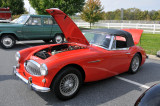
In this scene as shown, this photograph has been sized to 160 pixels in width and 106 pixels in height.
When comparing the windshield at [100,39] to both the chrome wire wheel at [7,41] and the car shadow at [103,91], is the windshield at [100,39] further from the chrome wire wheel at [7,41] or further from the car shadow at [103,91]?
the chrome wire wheel at [7,41]

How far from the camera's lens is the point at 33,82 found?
3139 millimetres

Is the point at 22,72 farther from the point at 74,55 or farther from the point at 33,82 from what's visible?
the point at 74,55

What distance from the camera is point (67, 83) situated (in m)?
3.22

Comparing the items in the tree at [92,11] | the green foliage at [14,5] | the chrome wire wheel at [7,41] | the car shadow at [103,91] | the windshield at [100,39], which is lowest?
the car shadow at [103,91]

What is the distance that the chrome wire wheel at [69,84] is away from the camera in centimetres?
318

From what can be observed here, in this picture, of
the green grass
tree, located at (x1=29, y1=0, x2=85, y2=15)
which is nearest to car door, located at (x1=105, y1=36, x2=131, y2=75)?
the green grass

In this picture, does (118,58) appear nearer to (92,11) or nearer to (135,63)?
(135,63)

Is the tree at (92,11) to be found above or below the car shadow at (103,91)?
above

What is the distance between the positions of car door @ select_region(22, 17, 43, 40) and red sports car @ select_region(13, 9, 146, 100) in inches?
202

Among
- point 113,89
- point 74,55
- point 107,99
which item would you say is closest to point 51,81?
point 74,55

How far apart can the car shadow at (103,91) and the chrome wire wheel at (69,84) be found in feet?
0.59

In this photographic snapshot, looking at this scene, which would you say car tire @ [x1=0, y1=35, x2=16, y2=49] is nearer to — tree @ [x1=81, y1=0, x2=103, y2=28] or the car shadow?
the car shadow

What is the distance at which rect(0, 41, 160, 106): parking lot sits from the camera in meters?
3.15

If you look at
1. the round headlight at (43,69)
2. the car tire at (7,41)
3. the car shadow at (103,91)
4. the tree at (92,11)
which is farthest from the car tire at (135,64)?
the tree at (92,11)
